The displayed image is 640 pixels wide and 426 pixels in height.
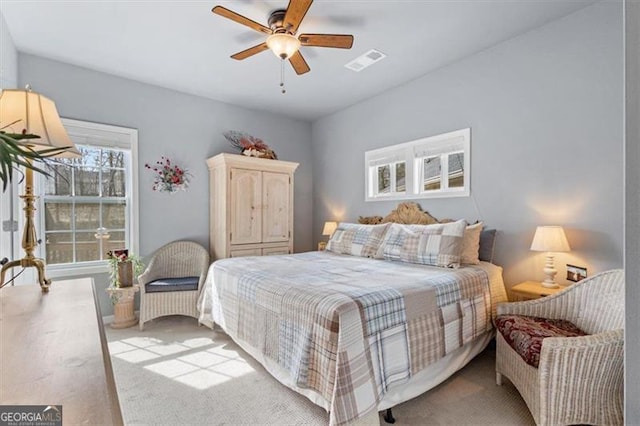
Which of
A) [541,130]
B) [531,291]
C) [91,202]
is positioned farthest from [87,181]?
[541,130]

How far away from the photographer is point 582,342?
162cm

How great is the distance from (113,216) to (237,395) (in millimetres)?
2720

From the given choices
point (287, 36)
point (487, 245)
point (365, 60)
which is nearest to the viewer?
point (287, 36)

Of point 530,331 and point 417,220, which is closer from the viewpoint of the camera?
point 530,331

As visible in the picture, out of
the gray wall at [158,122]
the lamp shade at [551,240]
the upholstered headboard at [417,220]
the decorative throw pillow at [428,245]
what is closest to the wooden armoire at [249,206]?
the gray wall at [158,122]

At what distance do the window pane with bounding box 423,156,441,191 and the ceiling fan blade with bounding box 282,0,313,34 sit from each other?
7.05ft

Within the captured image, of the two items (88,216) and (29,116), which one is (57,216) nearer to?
(88,216)

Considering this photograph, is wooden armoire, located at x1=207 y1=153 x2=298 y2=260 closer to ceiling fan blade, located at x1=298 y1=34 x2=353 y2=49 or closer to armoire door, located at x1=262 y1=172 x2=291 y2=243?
armoire door, located at x1=262 y1=172 x2=291 y2=243

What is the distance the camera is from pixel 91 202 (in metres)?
3.53

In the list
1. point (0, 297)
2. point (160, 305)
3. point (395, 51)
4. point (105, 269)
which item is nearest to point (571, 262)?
point (395, 51)

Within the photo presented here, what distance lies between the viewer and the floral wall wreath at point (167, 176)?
3.81 metres

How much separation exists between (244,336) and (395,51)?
299 cm

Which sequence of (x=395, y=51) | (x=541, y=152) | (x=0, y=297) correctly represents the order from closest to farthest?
(x=0, y=297) → (x=541, y=152) → (x=395, y=51)

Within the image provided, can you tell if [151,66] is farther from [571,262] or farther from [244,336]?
[571,262]
